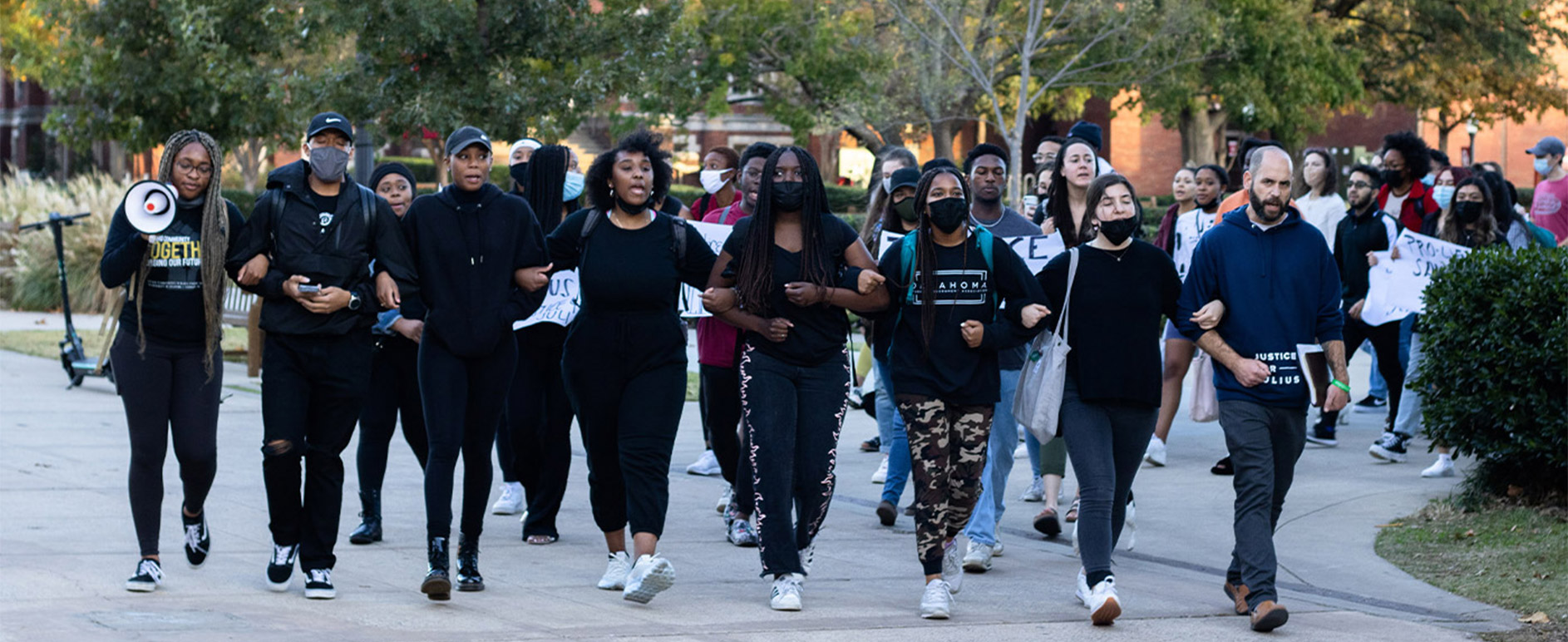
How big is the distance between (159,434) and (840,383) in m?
2.65

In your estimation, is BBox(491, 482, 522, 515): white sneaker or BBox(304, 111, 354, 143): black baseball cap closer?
BBox(304, 111, 354, 143): black baseball cap

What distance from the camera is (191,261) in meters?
6.72

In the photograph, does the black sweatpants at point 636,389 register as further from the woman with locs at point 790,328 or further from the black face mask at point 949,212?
the black face mask at point 949,212

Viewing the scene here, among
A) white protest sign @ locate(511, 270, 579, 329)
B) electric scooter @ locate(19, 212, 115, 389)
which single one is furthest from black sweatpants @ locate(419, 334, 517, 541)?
electric scooter @ locate(19, 212, 115, 389)

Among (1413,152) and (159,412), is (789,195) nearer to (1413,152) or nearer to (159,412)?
(159,412)

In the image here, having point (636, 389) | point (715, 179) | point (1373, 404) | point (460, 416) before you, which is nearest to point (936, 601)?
point (636, 389)

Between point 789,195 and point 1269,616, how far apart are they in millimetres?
2342

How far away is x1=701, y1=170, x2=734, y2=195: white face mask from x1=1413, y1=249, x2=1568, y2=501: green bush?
3.80m

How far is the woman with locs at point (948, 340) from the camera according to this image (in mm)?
6715

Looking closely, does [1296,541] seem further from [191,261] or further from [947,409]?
[191,261]

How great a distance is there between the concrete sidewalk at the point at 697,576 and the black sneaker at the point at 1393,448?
267 millimetres

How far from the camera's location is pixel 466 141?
22.4 feet

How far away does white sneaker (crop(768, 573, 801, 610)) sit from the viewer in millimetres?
6586

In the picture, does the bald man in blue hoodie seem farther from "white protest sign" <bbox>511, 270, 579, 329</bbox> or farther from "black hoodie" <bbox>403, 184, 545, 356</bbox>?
"white protest sign" <bbox>511, 270, 579, 329</bbox>
